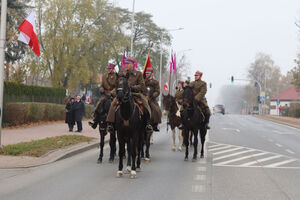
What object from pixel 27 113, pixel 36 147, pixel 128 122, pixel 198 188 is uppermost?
pixel 128 122

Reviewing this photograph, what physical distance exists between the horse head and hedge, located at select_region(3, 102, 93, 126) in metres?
Answer: 14.4

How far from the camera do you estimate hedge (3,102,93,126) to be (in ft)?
75.7

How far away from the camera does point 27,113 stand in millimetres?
24203

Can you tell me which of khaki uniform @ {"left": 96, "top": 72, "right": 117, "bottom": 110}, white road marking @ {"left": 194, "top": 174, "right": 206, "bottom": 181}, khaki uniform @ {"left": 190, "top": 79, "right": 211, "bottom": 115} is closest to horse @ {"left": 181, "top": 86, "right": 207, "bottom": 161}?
khaki uniform @ {"left": 190, "top": 79, "right": 211, "bottom": 115}

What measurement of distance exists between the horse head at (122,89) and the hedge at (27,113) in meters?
14.4

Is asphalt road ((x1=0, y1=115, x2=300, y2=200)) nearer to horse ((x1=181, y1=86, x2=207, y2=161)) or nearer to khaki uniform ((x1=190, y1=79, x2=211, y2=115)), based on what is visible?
horse ((x1=181, y1=86, x2=207, y2=161))

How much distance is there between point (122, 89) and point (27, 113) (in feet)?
52.0

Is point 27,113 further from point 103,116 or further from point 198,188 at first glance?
point 198,188

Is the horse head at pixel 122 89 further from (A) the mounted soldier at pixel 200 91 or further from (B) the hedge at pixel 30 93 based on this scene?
(B) the hedge at pixel 30 93

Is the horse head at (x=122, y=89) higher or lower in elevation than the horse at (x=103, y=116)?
higher

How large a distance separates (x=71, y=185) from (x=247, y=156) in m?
7.48

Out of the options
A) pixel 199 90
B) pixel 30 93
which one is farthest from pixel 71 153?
pixel 30 93

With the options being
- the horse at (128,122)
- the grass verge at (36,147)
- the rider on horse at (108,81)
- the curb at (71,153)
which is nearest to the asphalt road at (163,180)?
the curb at (71,153)

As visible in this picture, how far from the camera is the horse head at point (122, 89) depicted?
937 cm
